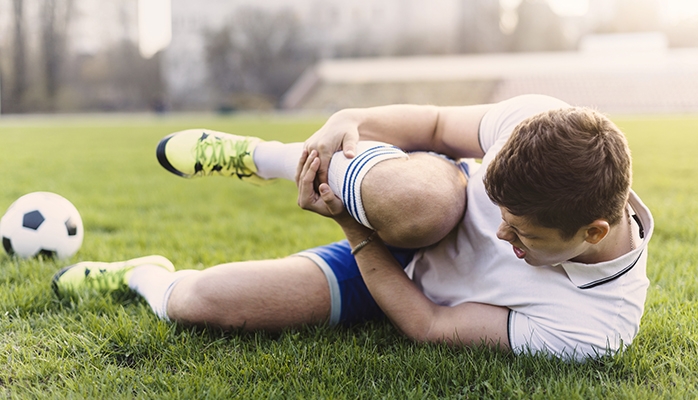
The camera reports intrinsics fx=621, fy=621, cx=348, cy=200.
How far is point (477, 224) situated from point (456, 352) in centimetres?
38

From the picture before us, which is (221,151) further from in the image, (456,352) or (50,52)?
(50,52)

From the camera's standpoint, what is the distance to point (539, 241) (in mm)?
1551

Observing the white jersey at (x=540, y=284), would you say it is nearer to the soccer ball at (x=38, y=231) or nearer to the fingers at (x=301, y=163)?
the fingers at (x=301, y=163)

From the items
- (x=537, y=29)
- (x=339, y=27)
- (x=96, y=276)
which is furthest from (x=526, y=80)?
(x=96, y=276)

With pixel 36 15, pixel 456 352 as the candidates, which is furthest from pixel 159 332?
pixel 36 15

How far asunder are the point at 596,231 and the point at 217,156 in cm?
128

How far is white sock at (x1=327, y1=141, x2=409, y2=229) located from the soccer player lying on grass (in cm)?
4

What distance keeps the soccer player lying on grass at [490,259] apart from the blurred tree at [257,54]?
51.8 meters

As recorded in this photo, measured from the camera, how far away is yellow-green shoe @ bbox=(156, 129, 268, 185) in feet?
7.14

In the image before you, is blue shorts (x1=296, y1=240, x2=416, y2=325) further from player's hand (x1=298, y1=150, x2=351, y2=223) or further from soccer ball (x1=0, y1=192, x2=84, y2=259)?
soccer ball (x1=0, y1=192, x2=84, y2=259)

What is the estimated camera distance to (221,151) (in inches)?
86.0

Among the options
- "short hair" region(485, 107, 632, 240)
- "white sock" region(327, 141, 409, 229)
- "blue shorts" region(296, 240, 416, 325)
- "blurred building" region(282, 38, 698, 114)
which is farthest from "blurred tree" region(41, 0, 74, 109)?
"short hair" region(485, 107, 632, 240)

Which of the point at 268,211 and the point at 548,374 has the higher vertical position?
the point at 548,374

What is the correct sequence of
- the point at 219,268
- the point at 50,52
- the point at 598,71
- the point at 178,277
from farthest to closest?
the point at 50,52 < the point at 598,71 < the point at 178,277 < the point at 219,268
